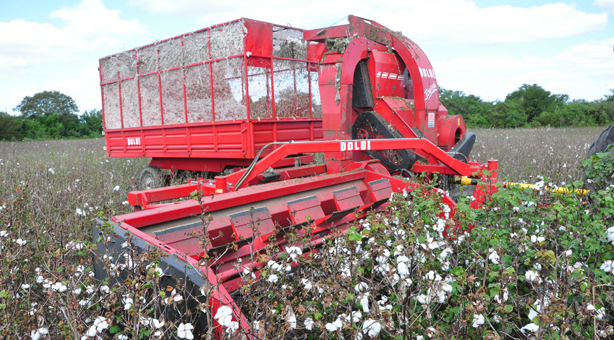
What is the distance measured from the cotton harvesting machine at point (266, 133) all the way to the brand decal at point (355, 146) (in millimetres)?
14

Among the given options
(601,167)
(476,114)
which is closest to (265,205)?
(601,167)

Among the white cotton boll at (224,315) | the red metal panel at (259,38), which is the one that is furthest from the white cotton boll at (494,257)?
the red metal panel at (259,38)

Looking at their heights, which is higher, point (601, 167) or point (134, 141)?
point (134, 141)

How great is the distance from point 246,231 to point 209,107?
3.62m

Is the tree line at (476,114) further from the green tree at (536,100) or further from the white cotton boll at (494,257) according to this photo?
the white cotton boll at (494,257)

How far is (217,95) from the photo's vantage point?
20.5 feet

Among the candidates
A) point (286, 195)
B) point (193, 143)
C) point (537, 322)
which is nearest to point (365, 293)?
point (537, 322)

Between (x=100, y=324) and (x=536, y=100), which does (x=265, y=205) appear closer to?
(x=100, y=324)

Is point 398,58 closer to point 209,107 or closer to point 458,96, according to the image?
point 209,107

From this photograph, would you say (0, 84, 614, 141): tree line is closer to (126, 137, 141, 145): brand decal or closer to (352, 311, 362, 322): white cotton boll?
(126, 137, 141, 145): brand decal

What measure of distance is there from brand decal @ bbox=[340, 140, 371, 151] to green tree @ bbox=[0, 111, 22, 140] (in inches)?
1237

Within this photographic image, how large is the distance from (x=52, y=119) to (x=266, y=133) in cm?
3675

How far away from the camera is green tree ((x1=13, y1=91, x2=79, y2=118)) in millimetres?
37562

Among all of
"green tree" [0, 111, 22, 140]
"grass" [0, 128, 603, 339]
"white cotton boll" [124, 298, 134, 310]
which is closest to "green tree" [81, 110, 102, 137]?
"green tree" [0, 111, 22, 140]
